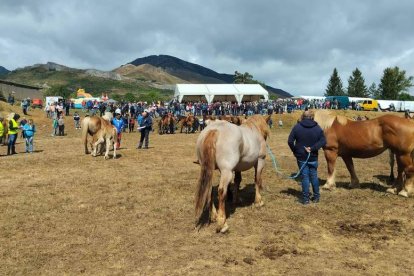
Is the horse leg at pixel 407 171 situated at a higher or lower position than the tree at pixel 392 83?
lower

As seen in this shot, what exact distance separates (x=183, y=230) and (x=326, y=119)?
18.4 feet

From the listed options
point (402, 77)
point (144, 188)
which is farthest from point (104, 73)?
point (144, 188)

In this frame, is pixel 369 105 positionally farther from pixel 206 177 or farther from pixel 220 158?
pixel 206 177

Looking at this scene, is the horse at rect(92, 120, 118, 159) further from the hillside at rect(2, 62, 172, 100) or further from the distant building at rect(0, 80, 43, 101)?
the hillside at rect(2, 62, 172, 100)

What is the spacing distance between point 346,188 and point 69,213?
725 centimetres

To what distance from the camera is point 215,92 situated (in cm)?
5181

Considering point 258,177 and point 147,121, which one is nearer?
point 258,177

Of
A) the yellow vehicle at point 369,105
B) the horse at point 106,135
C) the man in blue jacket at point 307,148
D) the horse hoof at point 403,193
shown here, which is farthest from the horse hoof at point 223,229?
the yellow vehicle at point 369,105

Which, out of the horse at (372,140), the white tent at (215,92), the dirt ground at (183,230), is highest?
the white tent at (215,92)

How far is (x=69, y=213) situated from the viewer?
316 inches

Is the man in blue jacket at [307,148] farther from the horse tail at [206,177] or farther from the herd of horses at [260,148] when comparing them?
the horse tail at [206,177]

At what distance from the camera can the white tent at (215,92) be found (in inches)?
2013

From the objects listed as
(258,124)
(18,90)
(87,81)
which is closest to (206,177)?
(258,124)

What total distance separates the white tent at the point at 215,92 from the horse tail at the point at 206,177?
43.8 metres
